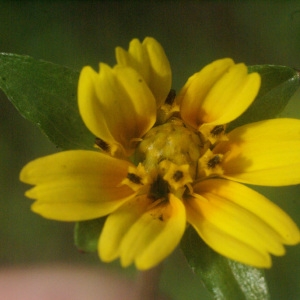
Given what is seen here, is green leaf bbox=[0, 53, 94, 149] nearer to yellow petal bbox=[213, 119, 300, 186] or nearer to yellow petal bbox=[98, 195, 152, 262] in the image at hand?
yellow petal bbox=[98, 195, 152, 262]

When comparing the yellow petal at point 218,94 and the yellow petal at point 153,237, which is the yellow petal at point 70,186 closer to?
the yellow petal at point 153,237

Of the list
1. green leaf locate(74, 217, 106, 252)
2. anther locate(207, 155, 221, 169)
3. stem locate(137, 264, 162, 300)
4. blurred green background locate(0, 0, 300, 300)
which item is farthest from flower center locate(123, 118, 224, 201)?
blurred green background locate(0, 0, 300, 300)

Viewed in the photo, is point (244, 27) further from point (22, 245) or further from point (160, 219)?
point (160, 219)

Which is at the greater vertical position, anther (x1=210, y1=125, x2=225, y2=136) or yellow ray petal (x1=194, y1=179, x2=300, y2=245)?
anther (x1=210, y1=125, x2=225, y2=136)

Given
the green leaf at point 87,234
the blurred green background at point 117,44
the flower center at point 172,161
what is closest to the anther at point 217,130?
the flower center at point 172,161

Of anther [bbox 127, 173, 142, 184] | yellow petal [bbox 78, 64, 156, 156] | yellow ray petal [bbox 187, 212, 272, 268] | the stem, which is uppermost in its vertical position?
yellow petal [bbox 78, 64, 156, 156]
